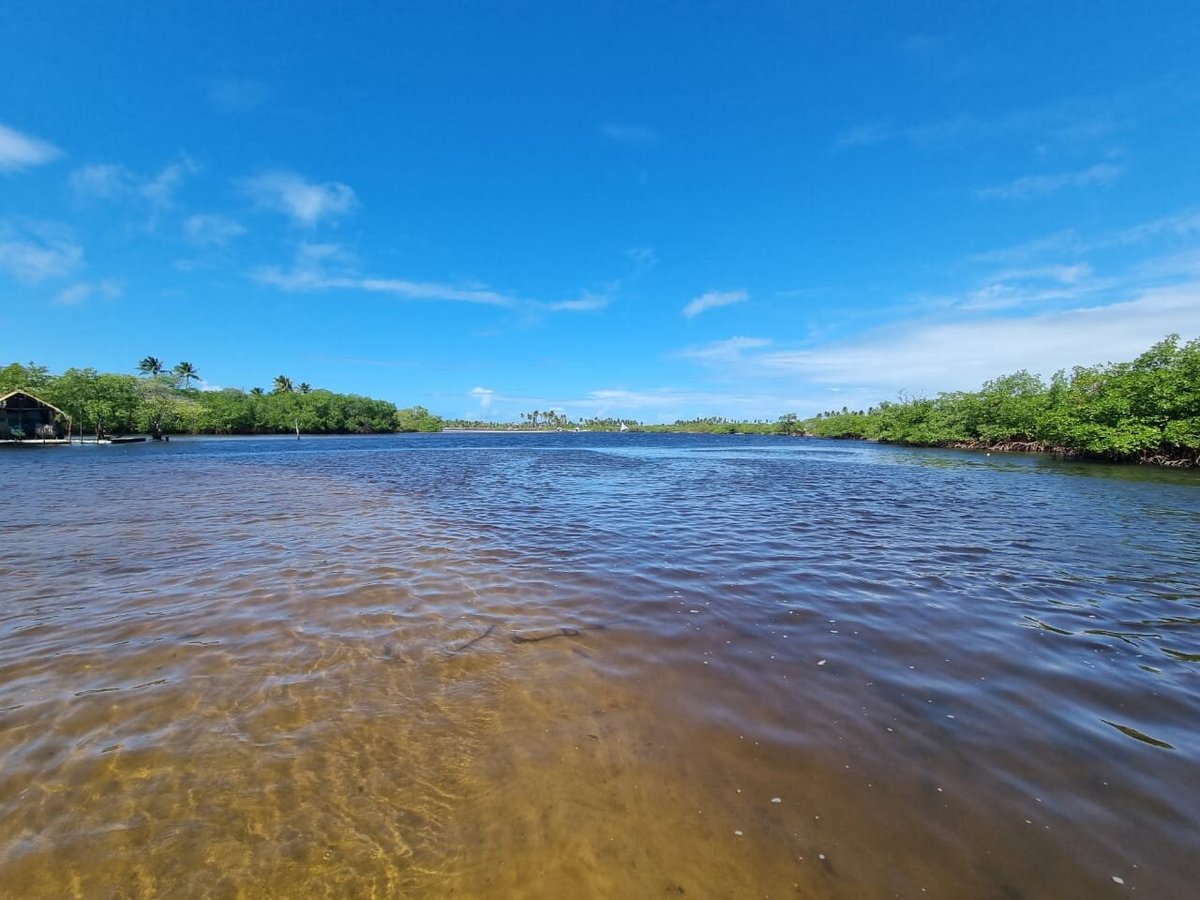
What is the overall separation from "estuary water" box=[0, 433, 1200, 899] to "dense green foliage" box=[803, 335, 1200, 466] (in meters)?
33.0

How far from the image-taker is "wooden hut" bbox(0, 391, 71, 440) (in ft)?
161

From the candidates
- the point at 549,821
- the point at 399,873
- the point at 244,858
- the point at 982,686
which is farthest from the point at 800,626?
the point at 244,858

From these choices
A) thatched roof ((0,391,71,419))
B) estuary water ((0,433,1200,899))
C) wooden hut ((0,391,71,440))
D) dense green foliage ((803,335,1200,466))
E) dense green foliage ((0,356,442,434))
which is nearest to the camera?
estuary water ((0,433,1200,899))

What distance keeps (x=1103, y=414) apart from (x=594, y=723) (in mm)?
47681

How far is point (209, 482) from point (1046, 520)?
3128cm

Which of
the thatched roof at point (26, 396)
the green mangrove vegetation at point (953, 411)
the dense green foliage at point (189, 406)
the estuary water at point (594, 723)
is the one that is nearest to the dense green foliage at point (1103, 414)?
the green mangrove vegetation at point (953, 411)

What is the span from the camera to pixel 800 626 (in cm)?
579

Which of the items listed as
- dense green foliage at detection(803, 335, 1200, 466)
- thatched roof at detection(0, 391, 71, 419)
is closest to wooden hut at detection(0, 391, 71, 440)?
thatched roof at detection(0, 391, 71, 419)

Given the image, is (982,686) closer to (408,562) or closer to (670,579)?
(670,579)

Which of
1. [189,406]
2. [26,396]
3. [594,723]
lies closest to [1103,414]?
[594,723]

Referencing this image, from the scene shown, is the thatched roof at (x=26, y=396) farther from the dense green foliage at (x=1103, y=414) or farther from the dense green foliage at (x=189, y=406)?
the dense green foliage at (x=1103, y=414)

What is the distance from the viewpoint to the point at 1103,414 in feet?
112

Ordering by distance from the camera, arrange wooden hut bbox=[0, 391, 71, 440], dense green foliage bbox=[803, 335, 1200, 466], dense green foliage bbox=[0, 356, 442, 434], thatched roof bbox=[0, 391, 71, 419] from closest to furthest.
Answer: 1. dense green foliage bbox=[803, 335, 1200, 466]
2. thatched roof bbox=[0, 391, 71, 419]
3. wooden hut bbox=[0, 391, 71, 440]
4. dense green foliage bbox=[0, 356, 442, 434]

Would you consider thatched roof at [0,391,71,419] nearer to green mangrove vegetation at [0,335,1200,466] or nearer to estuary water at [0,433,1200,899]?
green mangrove vegetation at [0,335,1200,466]
